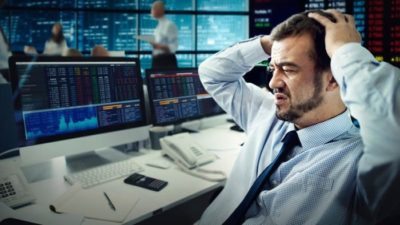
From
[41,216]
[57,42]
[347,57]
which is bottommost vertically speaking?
[41,216]

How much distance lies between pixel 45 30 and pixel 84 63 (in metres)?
3.80

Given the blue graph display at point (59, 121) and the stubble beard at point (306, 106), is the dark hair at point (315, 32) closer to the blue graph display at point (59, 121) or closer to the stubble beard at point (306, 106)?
the stubble beard at point (306, 106)

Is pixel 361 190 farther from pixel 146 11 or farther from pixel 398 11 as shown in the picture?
pixel 146 11

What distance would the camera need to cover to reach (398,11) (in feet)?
9.09

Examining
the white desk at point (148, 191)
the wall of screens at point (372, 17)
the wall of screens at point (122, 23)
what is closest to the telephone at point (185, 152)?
the white desk at point (148, 191)

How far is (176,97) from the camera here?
2006 millimetres

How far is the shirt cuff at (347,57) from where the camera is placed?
2.84ft

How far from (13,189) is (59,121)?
0.33m

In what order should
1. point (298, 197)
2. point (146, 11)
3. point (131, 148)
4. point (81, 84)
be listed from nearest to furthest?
point (298, 197)
point (81, 84)
point (131, 148)
point (146, 11)

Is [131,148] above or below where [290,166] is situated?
below

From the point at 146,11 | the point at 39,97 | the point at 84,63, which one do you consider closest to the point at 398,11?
the point at 84,63

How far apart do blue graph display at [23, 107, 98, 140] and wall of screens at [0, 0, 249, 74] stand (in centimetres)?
339

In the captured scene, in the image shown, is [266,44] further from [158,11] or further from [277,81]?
[158,11]

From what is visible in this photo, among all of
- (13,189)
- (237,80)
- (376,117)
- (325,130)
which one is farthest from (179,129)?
(376,117)
